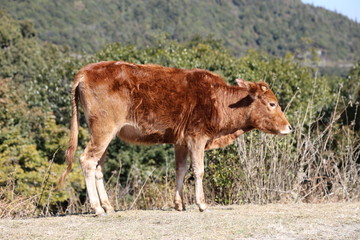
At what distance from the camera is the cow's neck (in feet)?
29.2

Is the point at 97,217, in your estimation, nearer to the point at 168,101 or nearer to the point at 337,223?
the point at 168,101

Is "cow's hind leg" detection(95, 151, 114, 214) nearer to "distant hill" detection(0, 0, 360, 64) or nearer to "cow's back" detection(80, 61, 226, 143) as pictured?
"cow's back" detection(80, 61, 226, 143)

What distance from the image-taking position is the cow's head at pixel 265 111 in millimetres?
9031

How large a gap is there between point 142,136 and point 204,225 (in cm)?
229

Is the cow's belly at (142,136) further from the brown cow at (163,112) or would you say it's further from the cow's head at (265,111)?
the cow's head at (265,111)

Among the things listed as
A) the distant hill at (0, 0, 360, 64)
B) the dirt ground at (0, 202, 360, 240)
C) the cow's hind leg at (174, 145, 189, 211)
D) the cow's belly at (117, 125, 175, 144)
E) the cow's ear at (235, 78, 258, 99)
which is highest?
the distant hill at (0, 0, 360, 64)

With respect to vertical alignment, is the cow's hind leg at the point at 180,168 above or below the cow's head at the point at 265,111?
below

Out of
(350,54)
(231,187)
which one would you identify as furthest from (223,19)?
(231,187)

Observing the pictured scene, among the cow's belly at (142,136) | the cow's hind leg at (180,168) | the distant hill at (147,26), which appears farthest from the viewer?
the distant hill at (147,26)

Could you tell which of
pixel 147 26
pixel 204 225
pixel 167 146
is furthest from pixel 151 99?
pixel 147 26

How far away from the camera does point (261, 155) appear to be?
10359 mm

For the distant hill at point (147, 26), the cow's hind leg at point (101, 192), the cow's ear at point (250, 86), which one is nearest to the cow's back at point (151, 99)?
the cow's ear at point (250, 86)

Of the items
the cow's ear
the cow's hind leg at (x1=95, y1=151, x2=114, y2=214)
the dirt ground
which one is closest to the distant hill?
the cow's ear

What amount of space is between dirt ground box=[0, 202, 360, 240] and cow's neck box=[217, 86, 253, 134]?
1559 millimetres
